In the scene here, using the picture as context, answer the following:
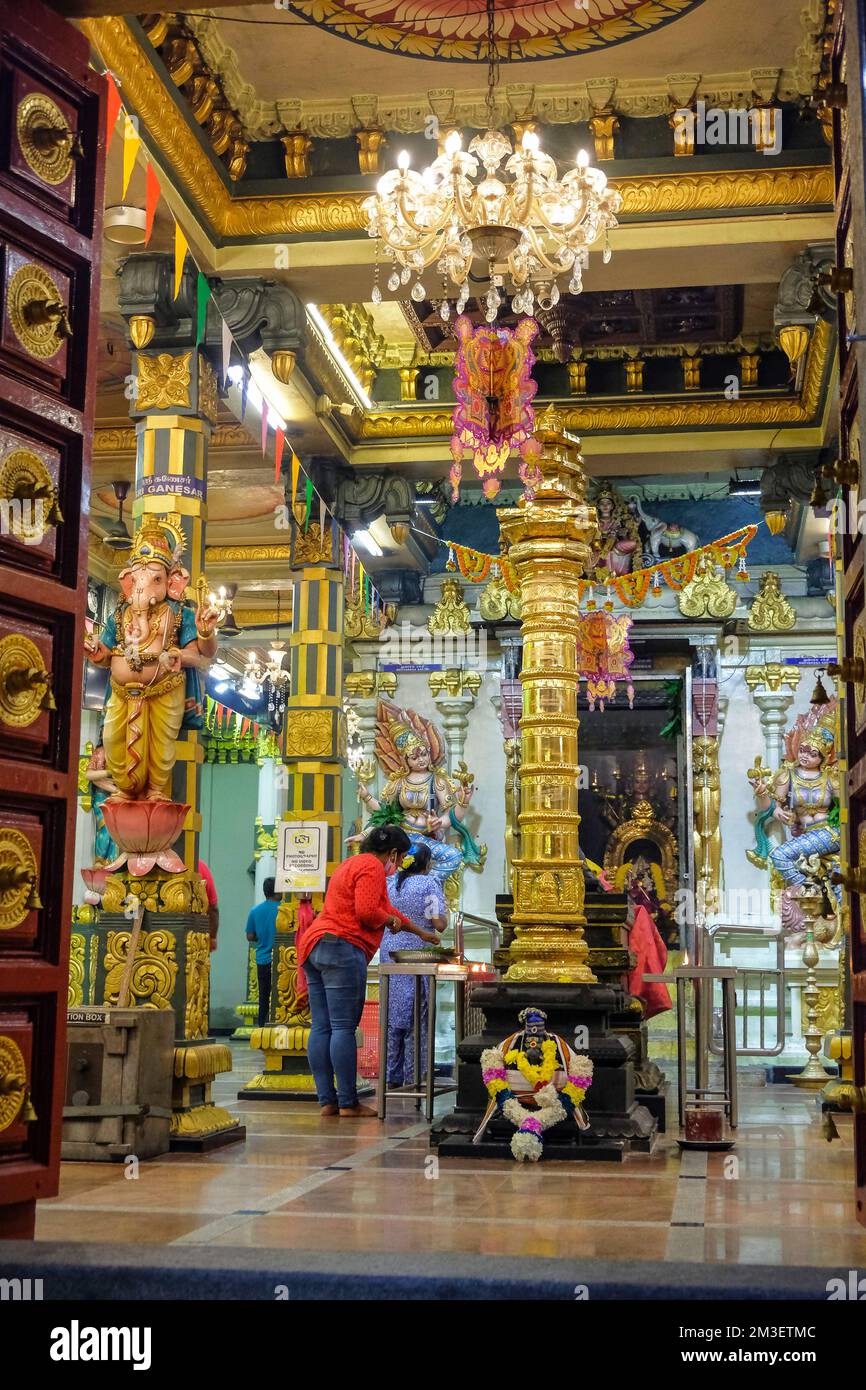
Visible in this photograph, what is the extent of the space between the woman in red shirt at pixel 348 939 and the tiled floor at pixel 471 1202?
0.79 meters

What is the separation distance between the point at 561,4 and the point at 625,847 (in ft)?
36.7

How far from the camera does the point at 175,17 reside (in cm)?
817

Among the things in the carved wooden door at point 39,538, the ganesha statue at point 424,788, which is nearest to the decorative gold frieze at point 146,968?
the carved wooden door at point 39,538

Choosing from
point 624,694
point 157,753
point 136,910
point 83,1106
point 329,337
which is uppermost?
point 329,337

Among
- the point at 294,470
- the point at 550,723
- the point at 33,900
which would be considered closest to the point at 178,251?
the point at 550,723

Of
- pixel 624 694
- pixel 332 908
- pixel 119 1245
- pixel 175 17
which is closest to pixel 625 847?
pixel 624 694

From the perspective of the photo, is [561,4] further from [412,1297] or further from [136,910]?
[412,1297]

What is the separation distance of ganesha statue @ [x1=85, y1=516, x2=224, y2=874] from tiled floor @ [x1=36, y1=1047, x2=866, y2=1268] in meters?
1.69

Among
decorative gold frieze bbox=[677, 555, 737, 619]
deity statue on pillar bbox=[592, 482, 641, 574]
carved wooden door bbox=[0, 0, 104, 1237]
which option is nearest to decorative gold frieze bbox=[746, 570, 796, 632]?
decorative gold frieze bbox=[677, 555, 737, 619]

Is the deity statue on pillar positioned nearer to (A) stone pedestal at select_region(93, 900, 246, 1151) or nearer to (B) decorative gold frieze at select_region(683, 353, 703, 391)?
(B) decorative gold frieze at select_region(683, 353, 703, 391)

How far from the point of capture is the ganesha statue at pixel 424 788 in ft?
55.8

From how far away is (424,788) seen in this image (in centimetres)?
1727

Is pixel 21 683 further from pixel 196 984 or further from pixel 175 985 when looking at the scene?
pixel 196 984
